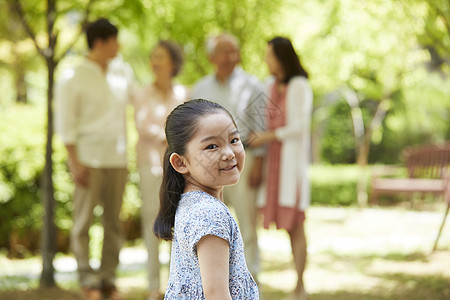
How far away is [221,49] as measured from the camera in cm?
515

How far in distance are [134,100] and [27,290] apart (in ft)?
6.64

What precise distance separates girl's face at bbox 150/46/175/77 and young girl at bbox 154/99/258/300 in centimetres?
318

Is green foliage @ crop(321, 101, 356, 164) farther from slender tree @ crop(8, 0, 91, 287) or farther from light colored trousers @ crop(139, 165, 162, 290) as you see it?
light colored trousers @ crop(139, 165, 162, 290)

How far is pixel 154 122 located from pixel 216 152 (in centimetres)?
330

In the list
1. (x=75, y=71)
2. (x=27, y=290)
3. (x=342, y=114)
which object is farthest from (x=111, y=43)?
(x=342, y=114)

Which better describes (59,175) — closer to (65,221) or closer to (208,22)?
(65,221)

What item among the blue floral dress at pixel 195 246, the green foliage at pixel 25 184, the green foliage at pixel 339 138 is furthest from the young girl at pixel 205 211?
the green foliage at pixel 339 138

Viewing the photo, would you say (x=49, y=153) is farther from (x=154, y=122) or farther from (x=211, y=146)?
(x=211, y=146)

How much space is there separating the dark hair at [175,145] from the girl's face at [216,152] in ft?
0.09

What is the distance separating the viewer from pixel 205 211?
1.79 metres

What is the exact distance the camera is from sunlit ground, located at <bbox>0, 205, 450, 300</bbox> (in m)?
5.56

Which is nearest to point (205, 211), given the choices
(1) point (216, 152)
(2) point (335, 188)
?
(1) point (216, 152)

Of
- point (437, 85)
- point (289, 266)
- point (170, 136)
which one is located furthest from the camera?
point (437, 85)

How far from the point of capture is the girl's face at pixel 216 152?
181 cm
